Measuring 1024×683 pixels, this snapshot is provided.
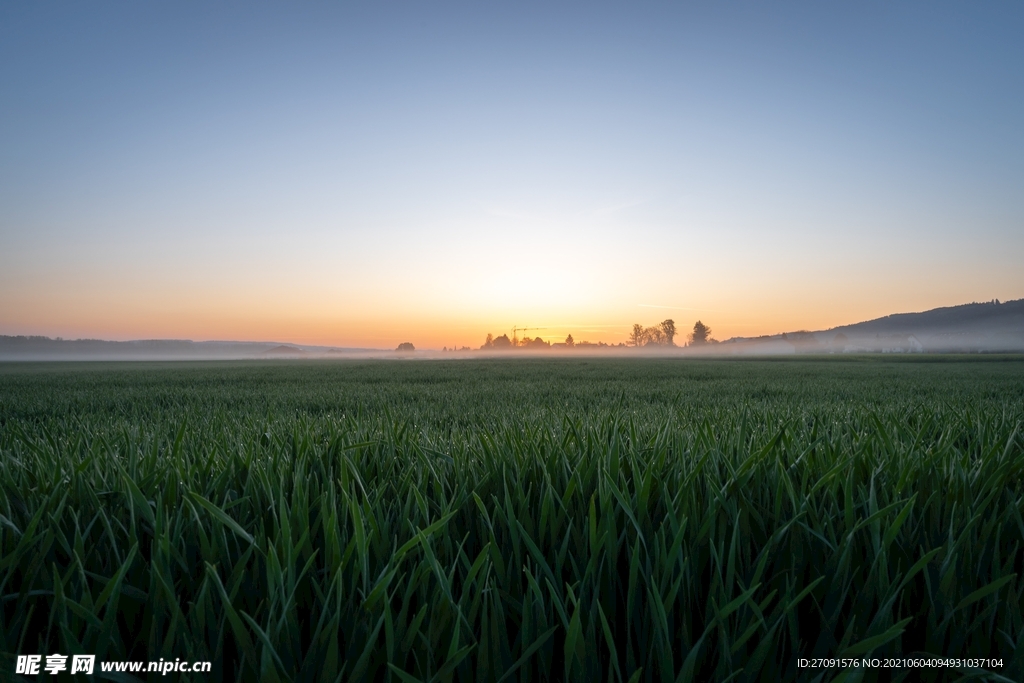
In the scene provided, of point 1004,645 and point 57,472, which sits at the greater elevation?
point 57,472

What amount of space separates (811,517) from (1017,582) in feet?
1.38

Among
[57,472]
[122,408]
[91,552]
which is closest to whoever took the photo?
[91,552]

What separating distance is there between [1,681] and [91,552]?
323mm

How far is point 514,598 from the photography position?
2.82 feet

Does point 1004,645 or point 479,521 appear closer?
point 1004,645

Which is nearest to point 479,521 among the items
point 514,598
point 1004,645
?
point 514,598

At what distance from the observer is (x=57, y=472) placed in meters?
1.34

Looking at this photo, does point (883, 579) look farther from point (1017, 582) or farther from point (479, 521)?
point (479, 521)

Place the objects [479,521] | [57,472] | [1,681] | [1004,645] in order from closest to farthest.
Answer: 1. [1,681]
2. [1004,645]
3. [479,521]
4. [57,472]

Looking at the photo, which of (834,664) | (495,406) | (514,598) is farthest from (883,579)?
(495,406)

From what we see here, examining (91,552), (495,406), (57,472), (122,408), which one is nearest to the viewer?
(91,552)

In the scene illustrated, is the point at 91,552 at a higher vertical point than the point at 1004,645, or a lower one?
higher

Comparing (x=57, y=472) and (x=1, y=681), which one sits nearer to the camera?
(x=1, y=681)

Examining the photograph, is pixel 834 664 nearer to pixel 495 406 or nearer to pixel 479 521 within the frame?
pixel 479 521
